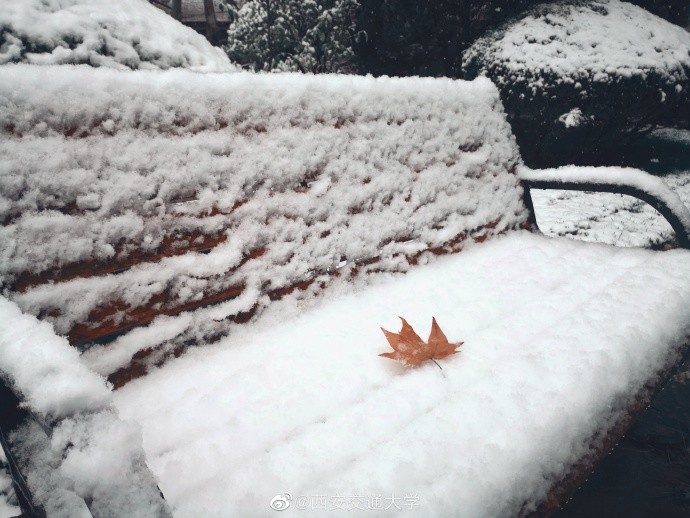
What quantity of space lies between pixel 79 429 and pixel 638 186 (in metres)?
1.96

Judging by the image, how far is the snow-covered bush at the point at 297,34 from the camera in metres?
5.09

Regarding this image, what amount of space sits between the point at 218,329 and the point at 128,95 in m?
0.63

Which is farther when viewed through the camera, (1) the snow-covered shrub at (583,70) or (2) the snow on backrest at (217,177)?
(1) the snow-covered shrub at (583,70)

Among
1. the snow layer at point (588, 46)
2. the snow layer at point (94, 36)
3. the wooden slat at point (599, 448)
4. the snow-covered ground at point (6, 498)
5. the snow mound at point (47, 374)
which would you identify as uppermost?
the snow layer at point (588, 46)

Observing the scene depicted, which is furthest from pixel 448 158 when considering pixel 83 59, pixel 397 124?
pixel 83 59

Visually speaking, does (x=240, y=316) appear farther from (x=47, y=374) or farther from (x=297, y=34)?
(x=297, y=34)

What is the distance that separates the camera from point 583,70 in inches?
134

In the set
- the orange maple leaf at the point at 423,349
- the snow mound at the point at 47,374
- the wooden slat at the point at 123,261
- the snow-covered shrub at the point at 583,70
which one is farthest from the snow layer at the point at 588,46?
the snow mound at the point at 47,374

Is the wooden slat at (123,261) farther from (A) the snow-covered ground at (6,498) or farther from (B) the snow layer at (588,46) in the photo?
(B) the snow layer at (588,46)

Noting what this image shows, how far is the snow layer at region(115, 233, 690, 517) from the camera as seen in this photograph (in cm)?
68

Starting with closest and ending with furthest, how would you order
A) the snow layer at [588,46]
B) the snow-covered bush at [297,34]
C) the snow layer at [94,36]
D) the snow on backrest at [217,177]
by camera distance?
the snow on backrest at [217,177] → the snow layer at [94,36] → the snow layer at [588,46] → the snow-covered bush at [297,34]

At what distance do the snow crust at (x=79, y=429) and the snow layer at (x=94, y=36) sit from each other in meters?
1.21

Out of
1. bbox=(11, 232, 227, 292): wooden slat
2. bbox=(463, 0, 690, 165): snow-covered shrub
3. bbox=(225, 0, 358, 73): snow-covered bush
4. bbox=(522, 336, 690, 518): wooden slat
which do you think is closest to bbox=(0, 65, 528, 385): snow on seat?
bbox=(11, 232, 227, 292): wooden slat

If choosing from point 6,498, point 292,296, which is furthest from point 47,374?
point 6,498
